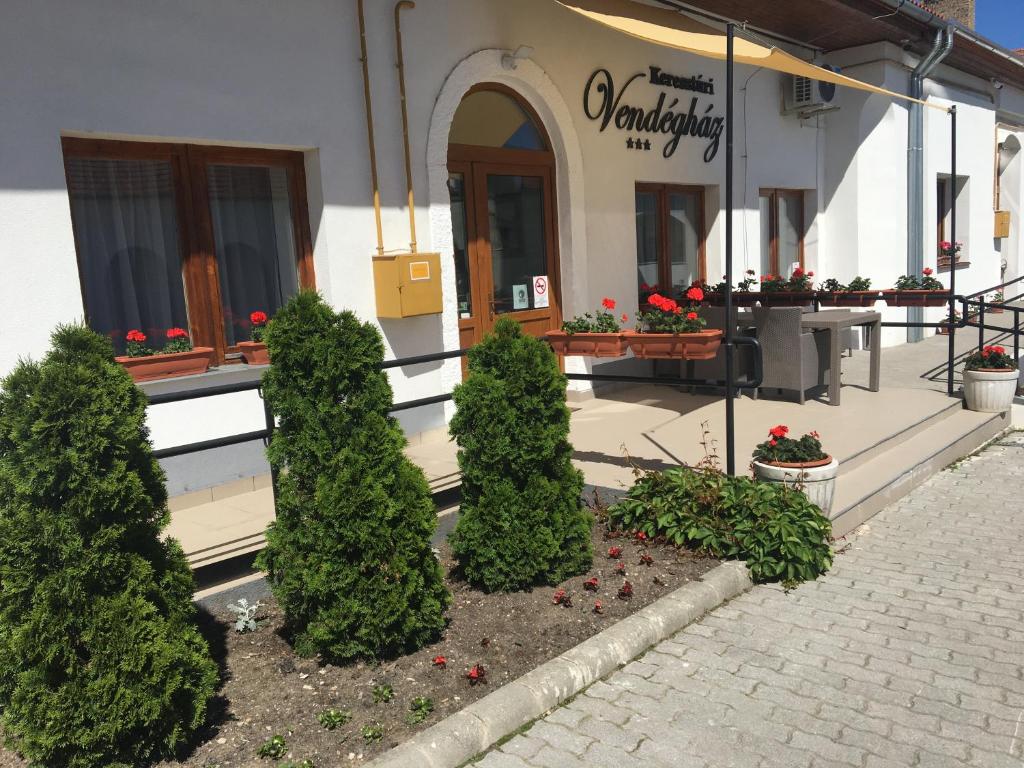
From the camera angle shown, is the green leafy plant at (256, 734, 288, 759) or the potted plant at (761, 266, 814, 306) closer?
the green leafy plant at (256, 734, 288, 759)

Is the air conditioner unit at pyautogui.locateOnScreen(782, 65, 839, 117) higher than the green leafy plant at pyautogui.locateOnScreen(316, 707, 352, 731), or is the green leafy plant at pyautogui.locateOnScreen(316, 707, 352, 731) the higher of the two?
the air conditioner unit at pyautogui.locateOnScreen(782, 65, 839, 117)

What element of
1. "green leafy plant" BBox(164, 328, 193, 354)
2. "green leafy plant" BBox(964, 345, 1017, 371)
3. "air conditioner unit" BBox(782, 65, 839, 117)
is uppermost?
"air conditioner unit" BBox(782, 65, 839, 117)

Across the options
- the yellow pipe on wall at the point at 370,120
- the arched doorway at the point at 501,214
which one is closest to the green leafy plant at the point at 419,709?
the yellow pipe on wall at the point at 370,120

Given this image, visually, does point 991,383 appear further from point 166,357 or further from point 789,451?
point 166,357

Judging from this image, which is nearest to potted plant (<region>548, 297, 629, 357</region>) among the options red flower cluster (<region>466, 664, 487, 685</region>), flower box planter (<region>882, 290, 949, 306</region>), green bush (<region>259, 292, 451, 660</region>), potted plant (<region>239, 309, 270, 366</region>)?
potted plant (<region>239, 309, 270, 366</region>)

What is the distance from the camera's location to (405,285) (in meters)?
6.02

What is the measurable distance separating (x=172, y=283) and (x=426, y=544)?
3.04 meters

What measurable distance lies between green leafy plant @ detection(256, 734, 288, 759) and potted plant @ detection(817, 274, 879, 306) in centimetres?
860

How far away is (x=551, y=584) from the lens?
158 inches

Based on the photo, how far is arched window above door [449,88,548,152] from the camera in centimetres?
715

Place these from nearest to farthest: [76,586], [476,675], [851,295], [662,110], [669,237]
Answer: [76,586], [476,675], [662,110], [669,237], [851,295]

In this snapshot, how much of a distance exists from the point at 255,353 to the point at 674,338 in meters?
2.97

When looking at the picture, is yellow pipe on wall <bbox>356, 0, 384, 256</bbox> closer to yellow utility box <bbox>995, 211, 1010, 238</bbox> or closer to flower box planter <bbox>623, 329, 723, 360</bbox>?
flower box planter <bbox>623, 329, 723, 360</bbox>

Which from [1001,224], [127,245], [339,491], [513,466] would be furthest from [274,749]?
[1001,224]
